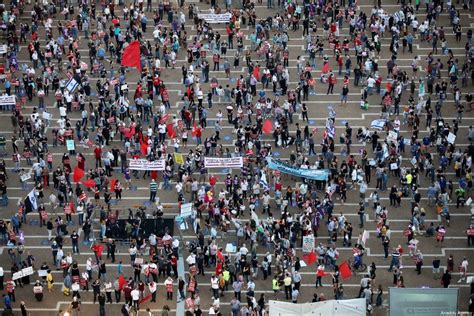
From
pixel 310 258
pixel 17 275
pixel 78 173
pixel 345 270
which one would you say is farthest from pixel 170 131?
pixel 345 270

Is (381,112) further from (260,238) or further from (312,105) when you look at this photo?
(260,238)

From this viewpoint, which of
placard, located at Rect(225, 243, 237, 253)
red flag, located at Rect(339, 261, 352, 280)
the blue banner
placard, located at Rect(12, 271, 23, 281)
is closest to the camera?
red flag, located at Rect(339, 261, 352, 280)

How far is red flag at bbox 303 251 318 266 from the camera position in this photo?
72.2 metres

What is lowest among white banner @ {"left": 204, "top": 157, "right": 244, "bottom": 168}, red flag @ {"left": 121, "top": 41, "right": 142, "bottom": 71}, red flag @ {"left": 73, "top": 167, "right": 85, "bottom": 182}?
red flag @ {"left": 73, "top": 167, "right": 85, "bottom": 182}

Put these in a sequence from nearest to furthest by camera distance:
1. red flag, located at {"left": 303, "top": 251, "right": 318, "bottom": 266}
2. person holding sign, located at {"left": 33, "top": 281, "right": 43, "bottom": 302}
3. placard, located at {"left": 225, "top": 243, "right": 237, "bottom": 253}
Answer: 1. person holding sign, located at {"left": 33, "top": 281, "right": 43, "bottom": 302}
2. red flag, located at {"left": 303, "top": 251, "right": 318, "bottom": 266}
3. placard, located at {"left": 225, "top": 243, "right": 237, "bottom": 253}

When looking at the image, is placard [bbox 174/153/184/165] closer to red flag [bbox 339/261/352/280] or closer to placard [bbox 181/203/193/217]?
placard [bbox 181/203/193/217]

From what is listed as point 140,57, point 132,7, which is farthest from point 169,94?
point 132,7

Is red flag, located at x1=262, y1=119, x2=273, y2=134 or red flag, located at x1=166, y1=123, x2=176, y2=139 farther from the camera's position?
red flag, located at x1=166, y1=123, x2=176, y2=139

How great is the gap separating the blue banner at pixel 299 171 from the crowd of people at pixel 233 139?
1.41 feet

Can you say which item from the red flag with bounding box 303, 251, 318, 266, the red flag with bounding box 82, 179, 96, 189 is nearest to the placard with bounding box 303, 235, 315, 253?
the red flag with bounding box 303, 251, 318, 266

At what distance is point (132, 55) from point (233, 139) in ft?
28.3

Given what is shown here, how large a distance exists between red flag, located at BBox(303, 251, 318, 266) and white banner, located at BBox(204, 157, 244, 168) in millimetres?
7375

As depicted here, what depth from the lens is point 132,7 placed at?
9512 centimetres

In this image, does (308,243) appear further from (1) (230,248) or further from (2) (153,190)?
(2) (153,190)
